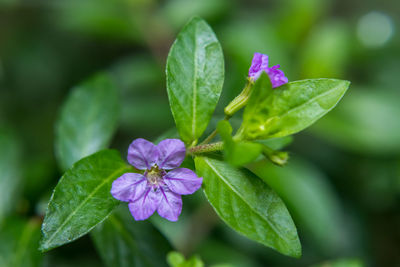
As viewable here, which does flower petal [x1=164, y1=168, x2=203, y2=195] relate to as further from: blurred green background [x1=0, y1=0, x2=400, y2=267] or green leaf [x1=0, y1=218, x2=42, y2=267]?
blurred green background [x1=0, y1=0, x2=400, y2=267]

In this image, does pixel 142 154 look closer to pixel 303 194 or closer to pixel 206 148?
pixel 206 148

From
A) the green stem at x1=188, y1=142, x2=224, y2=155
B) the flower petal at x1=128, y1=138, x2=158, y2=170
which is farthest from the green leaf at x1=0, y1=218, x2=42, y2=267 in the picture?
the green stem at x1=188, y1=142, x2=224, y2=155

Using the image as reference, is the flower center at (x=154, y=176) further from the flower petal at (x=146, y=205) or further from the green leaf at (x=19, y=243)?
the green leaf at (x=19, y=243)

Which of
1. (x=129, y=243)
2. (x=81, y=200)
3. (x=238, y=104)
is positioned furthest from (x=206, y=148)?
(x=129, y=243)

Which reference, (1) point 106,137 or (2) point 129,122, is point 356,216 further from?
(1) point 106,137

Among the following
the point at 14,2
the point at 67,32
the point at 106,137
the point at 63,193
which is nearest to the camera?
the point at 63,193

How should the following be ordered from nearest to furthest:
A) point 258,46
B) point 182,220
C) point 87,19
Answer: point 182,220, point 258,46, point 87,19

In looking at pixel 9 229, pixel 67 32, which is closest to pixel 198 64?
pixel 9 229

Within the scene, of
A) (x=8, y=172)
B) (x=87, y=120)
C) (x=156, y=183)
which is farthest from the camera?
(x=8, y=172)
